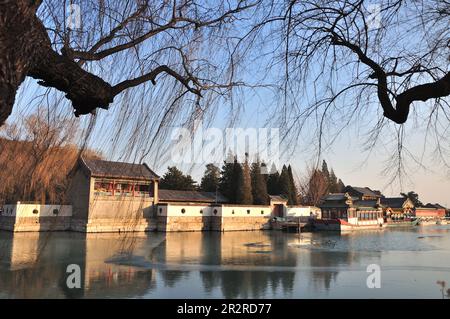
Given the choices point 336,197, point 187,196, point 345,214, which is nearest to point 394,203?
point 336,197

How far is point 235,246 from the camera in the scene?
74.4 feet

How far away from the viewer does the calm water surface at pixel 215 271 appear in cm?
1107

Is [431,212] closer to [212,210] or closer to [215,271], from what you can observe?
[212,210]

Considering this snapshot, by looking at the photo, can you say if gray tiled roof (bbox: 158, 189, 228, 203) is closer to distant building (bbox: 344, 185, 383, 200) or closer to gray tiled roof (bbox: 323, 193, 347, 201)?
gray tiled roof (bbox: 323, 193, 347, 201)

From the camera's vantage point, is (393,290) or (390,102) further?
(393,290)

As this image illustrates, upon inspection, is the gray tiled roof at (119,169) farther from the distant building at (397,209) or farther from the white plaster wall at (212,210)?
the distant building at (397,209)

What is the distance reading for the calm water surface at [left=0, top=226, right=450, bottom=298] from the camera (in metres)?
11.1

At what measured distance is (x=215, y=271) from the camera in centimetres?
1458

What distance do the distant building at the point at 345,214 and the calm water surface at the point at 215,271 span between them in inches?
628

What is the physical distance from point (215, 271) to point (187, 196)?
2089cm

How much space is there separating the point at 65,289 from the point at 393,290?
9.28 metres

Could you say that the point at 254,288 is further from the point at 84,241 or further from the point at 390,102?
the point at 84,241

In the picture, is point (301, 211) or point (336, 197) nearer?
point (301, 211)

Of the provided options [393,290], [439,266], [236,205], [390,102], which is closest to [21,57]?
[390,102]
